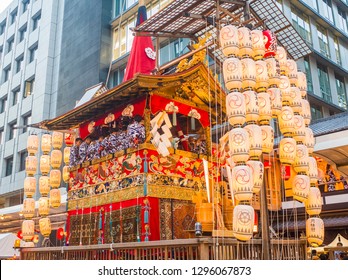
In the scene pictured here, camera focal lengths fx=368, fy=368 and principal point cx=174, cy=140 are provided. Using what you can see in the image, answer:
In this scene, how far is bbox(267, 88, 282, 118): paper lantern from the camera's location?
8094 millimetres

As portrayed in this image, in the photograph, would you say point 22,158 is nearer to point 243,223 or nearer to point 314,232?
point 314,232

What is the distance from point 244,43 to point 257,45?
41cm

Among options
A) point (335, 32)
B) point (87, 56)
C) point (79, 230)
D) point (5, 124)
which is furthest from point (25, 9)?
point (79, 230)

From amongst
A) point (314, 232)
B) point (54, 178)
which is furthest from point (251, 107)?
point (54, 178)

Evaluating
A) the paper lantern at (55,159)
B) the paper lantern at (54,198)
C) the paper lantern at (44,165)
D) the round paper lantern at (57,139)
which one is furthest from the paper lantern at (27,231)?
the round paper lantern at (57,139)

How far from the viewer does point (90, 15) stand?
27.4m

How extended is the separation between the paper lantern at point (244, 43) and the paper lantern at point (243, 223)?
3.28 metres

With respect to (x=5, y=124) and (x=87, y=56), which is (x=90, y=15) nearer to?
(x=87, y=56)

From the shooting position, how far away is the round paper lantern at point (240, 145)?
693cm

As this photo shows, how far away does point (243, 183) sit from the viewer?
671 centimetres

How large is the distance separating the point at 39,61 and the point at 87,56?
6509 millimetres

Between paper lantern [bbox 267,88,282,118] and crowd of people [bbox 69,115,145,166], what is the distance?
360 cm

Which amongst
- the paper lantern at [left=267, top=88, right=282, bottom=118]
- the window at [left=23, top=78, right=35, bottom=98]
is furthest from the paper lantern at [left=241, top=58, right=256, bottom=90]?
the window at [left=23, top=78, right=35, bottom=98]

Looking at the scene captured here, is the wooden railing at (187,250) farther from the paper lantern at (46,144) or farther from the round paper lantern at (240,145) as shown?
the paper lantern at (46,144)
